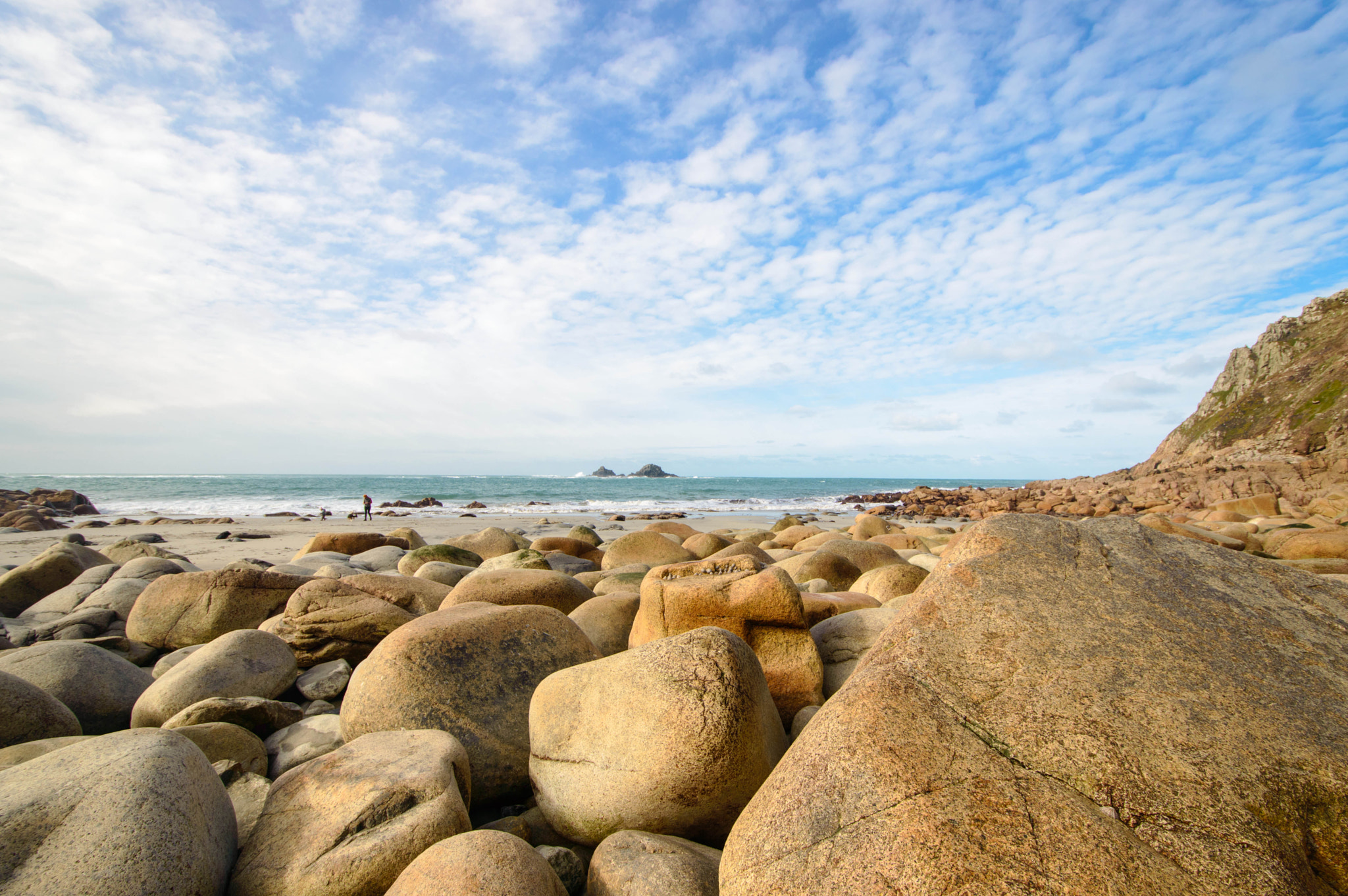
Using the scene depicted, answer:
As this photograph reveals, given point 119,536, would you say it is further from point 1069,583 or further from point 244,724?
point 1069,583

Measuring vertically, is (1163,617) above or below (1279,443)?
below

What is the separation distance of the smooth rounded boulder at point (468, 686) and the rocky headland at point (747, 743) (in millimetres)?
17

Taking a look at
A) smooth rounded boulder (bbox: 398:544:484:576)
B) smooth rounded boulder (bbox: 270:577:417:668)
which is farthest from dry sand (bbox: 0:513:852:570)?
smooth rounded boulder (bbox: 270:577:417:668)

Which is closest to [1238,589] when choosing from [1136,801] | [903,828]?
[1136,801]

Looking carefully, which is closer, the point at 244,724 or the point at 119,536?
the point at 244,724

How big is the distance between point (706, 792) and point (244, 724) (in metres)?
2.76

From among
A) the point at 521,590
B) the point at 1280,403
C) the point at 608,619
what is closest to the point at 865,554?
the point at 608,619

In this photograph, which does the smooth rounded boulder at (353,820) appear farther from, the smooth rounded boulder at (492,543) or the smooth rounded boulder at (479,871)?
the smooth rounded boulder at (492,543)

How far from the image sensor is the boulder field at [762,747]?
1.74 metres

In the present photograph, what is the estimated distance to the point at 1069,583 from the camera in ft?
8.16

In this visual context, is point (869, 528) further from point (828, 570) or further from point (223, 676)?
point (223, 676)

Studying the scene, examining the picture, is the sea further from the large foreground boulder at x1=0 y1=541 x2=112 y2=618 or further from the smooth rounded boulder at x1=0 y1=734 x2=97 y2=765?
the smooth rounded boulder at x1=0 y1=734 x2=97 y2=765

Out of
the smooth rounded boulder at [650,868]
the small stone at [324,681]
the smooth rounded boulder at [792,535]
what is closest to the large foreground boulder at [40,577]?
the small stone at [324,681]

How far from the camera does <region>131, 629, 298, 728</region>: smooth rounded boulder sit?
388 cm
